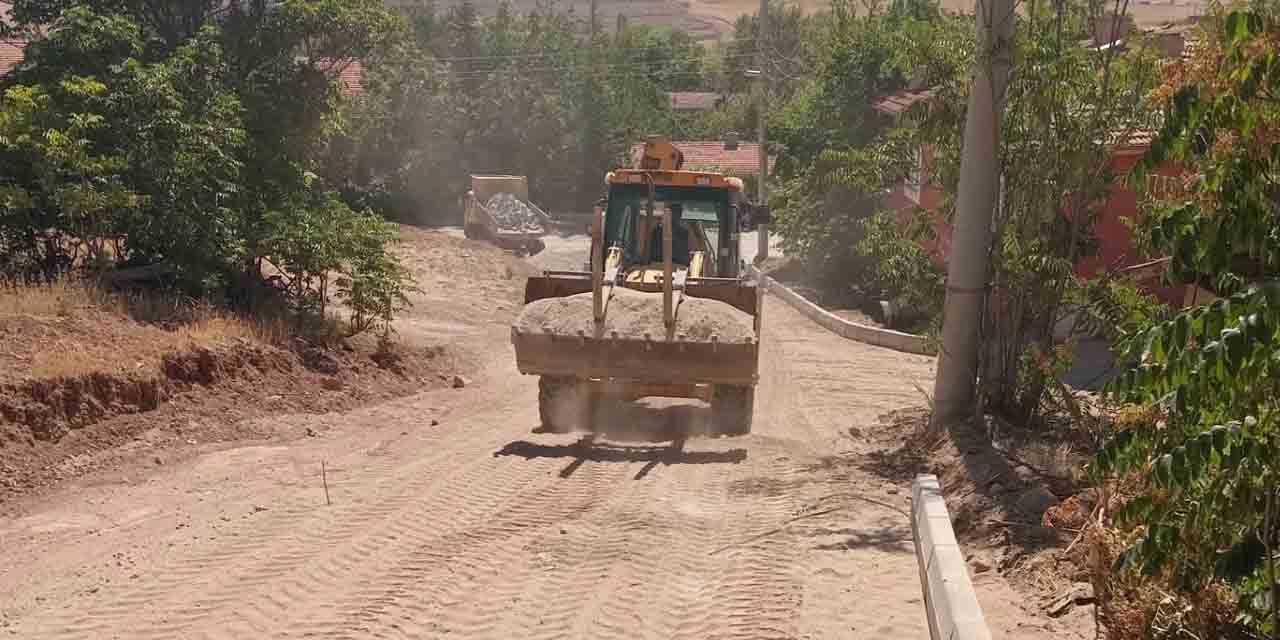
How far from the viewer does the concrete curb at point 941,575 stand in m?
5.69

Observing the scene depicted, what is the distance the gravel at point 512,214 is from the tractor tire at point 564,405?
2902 cm

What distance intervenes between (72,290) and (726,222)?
7809mm

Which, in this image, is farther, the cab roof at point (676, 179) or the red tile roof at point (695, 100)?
the red tile roof at point (695, 100)

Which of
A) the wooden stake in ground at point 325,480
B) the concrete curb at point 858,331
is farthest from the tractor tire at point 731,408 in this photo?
the concrete curb at point 858,331

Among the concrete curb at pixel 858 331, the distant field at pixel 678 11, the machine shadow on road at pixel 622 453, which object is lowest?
the concrete curb at pixel 858 331

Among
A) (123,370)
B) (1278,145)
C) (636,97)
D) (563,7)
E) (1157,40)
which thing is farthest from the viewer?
(563,7)

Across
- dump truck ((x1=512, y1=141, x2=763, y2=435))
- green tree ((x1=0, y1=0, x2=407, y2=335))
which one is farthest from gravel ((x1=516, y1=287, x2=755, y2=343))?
green tree ((x1=0, y1=0, x2=407, y2=335))

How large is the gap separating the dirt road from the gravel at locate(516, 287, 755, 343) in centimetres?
116

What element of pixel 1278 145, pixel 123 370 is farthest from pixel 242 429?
pixel 1278 145

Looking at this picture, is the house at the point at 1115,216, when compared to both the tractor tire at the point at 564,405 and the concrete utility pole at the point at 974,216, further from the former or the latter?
the tractor tire at the point at 564,405

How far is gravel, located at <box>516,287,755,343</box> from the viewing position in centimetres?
1168

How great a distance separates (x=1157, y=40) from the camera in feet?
33.3

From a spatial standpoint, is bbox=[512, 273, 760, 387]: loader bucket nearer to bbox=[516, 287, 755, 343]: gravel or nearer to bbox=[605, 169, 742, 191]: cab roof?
bbox=[516, 287, 755, 343]: gravel

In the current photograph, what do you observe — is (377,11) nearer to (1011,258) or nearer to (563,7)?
(1011,258)
